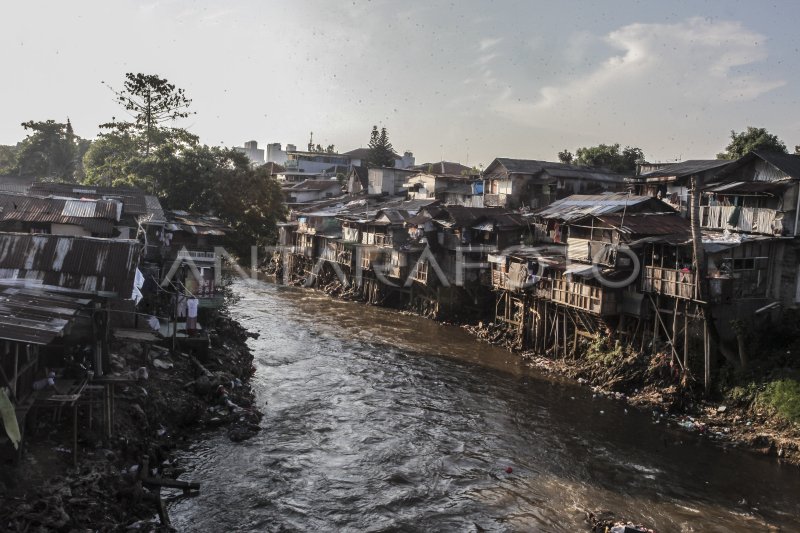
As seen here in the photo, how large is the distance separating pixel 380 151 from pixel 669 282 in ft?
187

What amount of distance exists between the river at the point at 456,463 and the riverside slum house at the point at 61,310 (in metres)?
4.05

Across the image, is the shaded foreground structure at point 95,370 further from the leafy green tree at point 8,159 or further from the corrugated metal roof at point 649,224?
the leafy green tree at point 8,159

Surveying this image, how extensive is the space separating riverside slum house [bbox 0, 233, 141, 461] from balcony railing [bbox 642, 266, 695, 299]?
66.6ft

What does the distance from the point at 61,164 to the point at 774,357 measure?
74.1 meters

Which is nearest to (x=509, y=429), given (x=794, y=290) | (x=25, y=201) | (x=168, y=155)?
(x=794, y=290)

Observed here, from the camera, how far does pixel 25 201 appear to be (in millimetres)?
24094

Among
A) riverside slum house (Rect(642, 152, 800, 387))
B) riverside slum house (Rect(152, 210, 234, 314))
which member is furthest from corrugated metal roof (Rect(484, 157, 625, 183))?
riverside slum house (Rect(152, 210, 234, 314))

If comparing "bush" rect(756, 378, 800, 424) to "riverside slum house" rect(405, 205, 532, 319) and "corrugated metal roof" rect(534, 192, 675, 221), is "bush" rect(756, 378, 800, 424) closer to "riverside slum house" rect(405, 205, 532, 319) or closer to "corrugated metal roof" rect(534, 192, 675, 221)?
"corrugated metal roof" rect(534, 192, 675, 221)

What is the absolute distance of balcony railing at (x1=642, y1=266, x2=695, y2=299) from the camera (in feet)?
75.4

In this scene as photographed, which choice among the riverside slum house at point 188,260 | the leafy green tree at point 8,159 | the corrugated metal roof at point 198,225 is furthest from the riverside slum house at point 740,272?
the leafy green tree at point 8,159

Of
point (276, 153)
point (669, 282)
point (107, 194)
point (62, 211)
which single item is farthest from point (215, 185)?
point (276, 153)

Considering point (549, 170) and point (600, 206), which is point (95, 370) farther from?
point (549, 170)

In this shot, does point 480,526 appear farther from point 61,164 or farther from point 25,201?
point 61,164

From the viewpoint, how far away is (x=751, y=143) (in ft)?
124
